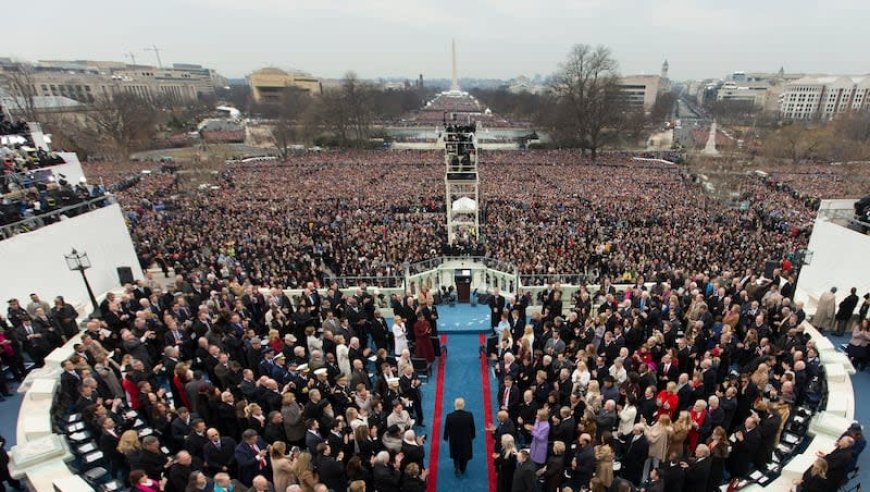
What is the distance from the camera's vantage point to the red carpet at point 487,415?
259 inches

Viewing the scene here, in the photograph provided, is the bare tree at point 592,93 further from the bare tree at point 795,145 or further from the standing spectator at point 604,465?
the standing spectator at point 604,465

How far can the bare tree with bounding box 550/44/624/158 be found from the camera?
4541 centimetres

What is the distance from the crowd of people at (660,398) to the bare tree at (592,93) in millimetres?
40935

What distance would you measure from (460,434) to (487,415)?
173cm

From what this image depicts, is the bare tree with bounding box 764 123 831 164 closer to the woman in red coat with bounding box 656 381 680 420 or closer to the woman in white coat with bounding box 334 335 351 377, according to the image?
the woman in red coat with bounding box 656 381 680 420

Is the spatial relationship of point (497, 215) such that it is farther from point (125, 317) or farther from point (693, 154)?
point (693, 154)

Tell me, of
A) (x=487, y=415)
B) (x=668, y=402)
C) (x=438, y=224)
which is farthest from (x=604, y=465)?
(x=438, y=224)

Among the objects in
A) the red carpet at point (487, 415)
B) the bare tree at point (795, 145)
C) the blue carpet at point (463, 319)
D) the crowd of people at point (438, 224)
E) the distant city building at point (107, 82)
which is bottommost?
the bare tree at point (795, 145)

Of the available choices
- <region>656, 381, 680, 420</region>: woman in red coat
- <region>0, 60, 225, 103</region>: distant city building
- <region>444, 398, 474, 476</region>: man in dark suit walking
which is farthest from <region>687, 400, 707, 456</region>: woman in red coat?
<region>0, 60, 225, 103</region>: distant city building

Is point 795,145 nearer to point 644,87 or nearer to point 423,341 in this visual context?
point 423,341

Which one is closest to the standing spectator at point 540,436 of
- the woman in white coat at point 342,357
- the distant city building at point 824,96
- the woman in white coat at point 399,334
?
the woman in white coat at point 399,334

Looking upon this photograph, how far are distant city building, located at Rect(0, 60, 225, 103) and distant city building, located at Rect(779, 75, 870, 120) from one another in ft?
459

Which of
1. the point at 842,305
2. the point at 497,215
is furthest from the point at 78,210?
the point at 842,305

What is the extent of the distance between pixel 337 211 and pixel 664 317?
18716 millimetres
